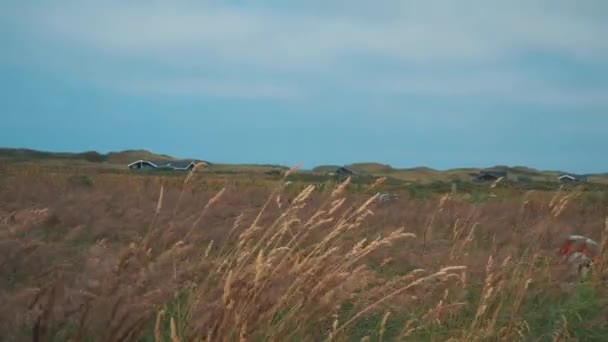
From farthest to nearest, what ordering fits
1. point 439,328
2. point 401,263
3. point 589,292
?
point 401,263, point 589,292, point 439,328

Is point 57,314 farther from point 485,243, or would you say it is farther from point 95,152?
point 95,152

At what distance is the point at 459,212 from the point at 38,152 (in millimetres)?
64092

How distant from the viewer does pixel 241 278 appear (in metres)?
2.51

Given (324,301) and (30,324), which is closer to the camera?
(30,324)

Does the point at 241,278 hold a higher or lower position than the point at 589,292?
higher

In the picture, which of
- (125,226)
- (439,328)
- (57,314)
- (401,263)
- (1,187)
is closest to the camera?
(57,314)

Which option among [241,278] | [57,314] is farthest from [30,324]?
[241,278]

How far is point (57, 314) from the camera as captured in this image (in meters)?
2.23

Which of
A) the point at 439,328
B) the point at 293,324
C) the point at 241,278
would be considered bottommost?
the point at 439,328

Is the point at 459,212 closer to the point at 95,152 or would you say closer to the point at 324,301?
the point at 324,301

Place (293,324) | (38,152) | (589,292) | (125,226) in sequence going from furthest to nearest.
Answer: (38,152) < (125,226) < (589,292) < (293,324)

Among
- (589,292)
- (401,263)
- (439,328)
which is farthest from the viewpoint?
(401,263)

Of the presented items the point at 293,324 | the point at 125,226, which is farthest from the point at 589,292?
the point at 125,226

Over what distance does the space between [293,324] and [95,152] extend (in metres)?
71.2
